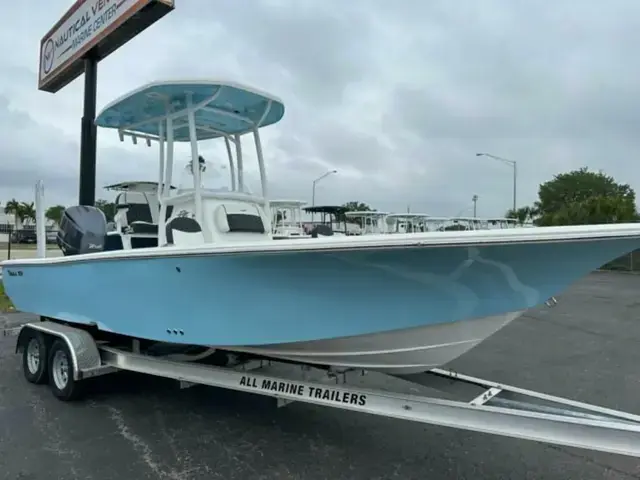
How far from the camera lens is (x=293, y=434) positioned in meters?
4.24

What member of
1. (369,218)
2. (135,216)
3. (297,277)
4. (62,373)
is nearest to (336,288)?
(297,277)

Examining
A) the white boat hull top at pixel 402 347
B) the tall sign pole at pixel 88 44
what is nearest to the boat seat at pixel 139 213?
the white boat hull top at pixel 402 347

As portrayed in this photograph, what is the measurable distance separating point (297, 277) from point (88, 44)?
37.9 ft

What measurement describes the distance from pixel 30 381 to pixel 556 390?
5.39m

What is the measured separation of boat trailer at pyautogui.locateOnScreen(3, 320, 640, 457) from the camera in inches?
112

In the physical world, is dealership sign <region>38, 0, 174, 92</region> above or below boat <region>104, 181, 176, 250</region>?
above

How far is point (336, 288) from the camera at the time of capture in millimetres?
3275

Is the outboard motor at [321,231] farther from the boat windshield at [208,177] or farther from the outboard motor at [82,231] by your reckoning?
the outboard motor at [82,231]

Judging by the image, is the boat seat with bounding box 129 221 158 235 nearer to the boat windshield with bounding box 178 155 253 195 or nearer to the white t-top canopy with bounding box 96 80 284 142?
the boat windshield with bounding box 178 155 253 195

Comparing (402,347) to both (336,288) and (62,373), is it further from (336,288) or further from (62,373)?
(62,373)

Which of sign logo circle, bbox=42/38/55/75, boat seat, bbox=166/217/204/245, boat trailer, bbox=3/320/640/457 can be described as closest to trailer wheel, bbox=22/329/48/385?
boat trailer, bbox=3/320/640/457

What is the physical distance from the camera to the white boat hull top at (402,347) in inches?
131

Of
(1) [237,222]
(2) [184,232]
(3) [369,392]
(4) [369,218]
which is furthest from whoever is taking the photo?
(4) [369,218]

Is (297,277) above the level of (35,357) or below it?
above
